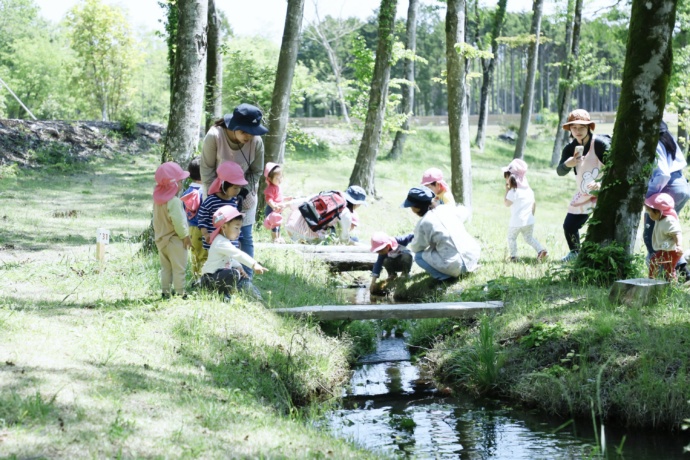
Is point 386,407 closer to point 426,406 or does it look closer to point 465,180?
point 426,406

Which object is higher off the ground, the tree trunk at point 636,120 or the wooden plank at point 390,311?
the tree trunk at point 636,120

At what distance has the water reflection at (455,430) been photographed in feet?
18.4

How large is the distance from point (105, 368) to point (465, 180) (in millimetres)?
11022

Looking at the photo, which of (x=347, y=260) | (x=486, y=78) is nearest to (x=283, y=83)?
(x=347, y=260)

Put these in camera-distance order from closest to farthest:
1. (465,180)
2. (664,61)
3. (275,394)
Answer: (275,394) → (664,61) → (465,180)

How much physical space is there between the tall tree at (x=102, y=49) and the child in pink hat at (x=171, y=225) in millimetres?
42096

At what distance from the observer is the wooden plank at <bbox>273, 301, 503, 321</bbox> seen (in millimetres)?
7754

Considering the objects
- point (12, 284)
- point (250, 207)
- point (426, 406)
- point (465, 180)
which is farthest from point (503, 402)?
point (465, 180)

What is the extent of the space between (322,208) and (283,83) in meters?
3.52

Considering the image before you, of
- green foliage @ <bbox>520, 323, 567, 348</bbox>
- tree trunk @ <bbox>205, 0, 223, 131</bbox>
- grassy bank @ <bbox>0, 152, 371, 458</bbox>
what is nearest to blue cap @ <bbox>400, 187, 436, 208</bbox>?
grassy bank @ <bbox>0, 152, 371, 458</bbox>

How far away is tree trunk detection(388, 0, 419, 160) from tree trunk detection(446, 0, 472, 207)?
12.9 meters

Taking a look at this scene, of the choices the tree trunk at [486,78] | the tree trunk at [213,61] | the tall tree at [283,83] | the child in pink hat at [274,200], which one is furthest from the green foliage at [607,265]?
the tree trunk at [486,78]

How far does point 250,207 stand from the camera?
27.2 ft

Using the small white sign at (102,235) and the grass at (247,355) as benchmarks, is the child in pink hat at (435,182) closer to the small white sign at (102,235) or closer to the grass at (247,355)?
the grass at (247,355)
